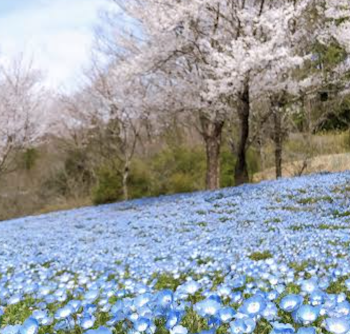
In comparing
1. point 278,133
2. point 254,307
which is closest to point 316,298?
point 254,307

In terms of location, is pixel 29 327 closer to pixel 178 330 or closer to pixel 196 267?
pixel 178 330

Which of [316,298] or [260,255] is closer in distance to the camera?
[316,298]

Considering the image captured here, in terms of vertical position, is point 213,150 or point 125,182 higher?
point 213,150

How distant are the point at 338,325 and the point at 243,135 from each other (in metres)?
12.4

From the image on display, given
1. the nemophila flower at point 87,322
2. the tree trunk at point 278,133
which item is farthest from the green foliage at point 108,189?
the nemophila flower at point 87,322

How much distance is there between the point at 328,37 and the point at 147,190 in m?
8.55

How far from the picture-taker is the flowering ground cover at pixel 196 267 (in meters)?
2.33

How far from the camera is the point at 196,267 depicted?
16.0 feet

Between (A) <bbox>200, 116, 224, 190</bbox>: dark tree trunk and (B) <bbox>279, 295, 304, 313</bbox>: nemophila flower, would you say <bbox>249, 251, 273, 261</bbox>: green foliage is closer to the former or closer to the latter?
(B) <bbox>279, 295, 304, 313</bbox>: nemophila flower

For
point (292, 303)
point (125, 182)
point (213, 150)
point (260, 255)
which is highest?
point (213, 150)

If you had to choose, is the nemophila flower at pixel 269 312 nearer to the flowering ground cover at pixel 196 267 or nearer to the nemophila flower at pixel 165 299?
the flowering ground cover at pixel 196 267

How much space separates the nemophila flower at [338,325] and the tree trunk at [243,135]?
38.1 ft

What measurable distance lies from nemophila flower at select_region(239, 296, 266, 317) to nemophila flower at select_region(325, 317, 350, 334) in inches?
13.3

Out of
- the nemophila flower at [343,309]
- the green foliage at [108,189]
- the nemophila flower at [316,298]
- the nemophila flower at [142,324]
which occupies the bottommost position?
the green foliage at [108,189]
